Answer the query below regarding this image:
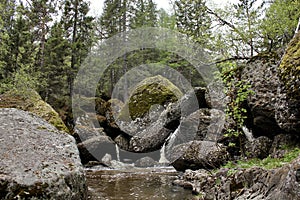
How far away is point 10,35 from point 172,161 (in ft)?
38.9

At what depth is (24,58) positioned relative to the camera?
16.3 m

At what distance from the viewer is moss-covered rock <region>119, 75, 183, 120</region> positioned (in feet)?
53.1

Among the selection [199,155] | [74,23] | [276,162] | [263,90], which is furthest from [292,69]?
[74,23]

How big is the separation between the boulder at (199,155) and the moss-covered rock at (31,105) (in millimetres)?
4253

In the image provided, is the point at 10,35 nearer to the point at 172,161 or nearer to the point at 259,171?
the point at 172,161

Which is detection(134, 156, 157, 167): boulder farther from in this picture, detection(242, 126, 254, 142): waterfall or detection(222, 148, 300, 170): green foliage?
detection(222, 148, 300, 170): green foliage

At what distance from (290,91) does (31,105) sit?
8.83 meters

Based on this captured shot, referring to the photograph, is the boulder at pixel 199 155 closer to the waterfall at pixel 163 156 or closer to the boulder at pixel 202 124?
the boulder at pixel 202 124

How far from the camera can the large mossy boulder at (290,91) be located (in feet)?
17.6

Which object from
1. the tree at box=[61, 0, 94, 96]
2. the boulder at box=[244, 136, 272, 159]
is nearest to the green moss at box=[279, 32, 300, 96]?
the boulder at box=[244, 136, 272, 159]

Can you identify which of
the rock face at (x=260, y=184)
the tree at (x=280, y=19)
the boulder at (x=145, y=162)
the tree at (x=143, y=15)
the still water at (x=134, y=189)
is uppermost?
the tree at (x=143, y=15)

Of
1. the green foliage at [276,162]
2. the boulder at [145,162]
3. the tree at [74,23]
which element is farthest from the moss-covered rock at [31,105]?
the tree at [74,23]

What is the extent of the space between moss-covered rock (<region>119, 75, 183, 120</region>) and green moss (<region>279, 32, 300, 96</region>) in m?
10.4

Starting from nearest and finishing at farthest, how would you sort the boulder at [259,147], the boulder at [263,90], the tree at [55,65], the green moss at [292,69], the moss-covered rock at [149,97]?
the green moss at [292,69], the boulder at [263,90], the boulder at [259,147], the moss-covered rock at [149,97], the tree at [55,65]
